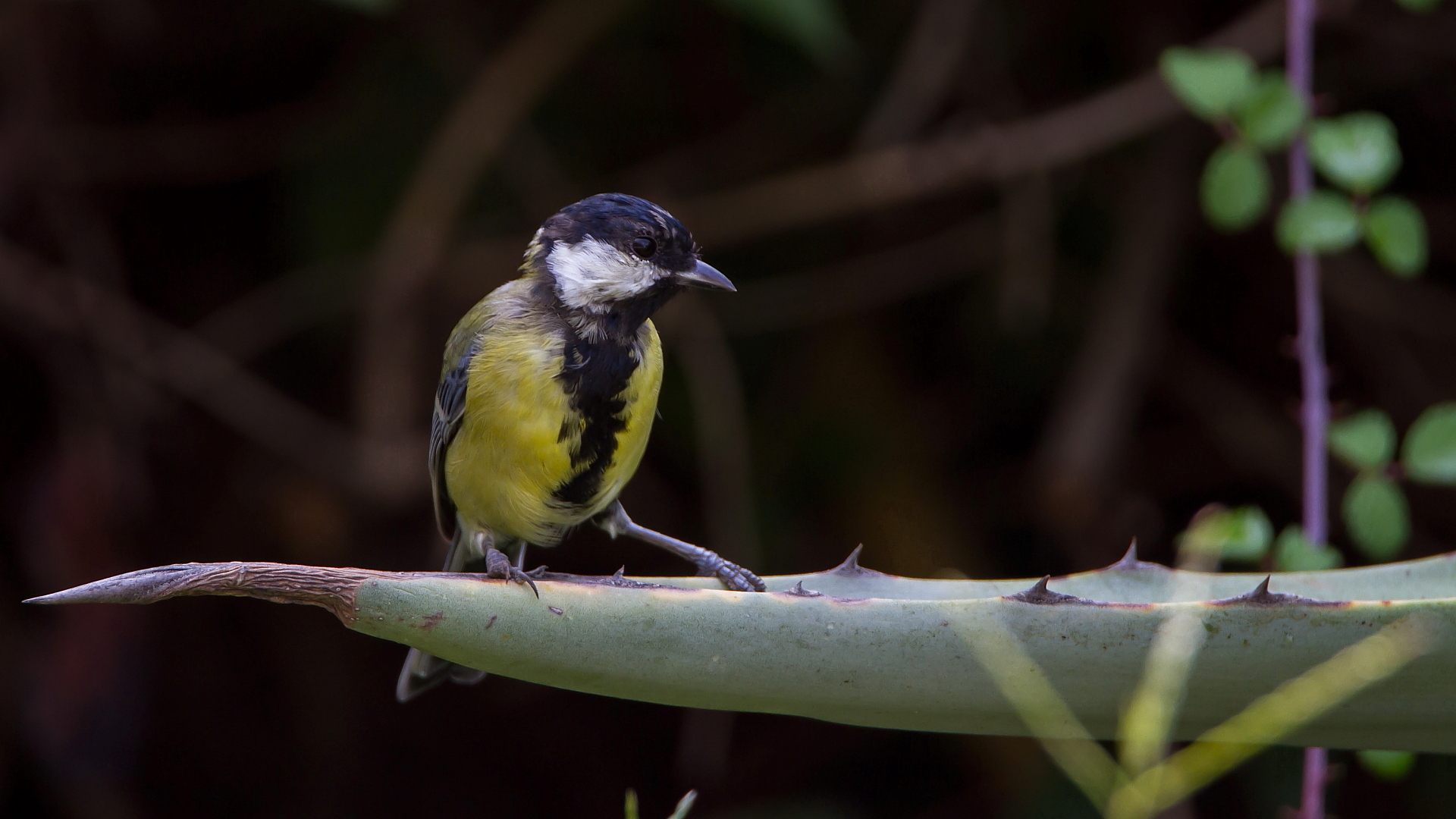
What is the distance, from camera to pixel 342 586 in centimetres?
125

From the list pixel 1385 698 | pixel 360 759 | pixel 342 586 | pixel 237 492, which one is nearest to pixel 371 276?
pixel 237 492

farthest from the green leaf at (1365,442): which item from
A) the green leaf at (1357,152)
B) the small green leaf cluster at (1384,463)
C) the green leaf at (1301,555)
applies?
the green leaf at (1357,152)

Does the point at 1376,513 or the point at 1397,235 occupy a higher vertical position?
A: the point at 1397,235

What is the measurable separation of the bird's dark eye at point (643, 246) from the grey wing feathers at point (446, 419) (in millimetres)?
358

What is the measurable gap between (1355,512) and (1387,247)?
0.43 meters

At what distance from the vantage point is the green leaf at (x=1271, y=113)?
2010mm

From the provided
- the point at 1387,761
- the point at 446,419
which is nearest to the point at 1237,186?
the point at 1387,761

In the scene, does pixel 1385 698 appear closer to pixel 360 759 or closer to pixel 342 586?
pixel 342 586

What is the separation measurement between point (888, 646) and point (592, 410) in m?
1.06

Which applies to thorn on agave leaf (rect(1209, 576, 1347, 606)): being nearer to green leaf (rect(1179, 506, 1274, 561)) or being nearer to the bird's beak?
green leaf (rect(1179, 506, 1274, 561))

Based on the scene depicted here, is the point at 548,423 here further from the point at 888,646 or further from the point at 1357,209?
the point at 1357,209

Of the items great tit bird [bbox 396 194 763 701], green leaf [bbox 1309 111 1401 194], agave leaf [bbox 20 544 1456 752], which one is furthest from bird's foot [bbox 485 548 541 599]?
green leaf [bbox 1309 111 1401 194]

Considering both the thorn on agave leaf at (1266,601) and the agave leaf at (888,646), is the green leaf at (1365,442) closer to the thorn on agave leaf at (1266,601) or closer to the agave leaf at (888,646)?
the agave leaf at (888,646)

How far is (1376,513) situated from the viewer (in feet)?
6.45
